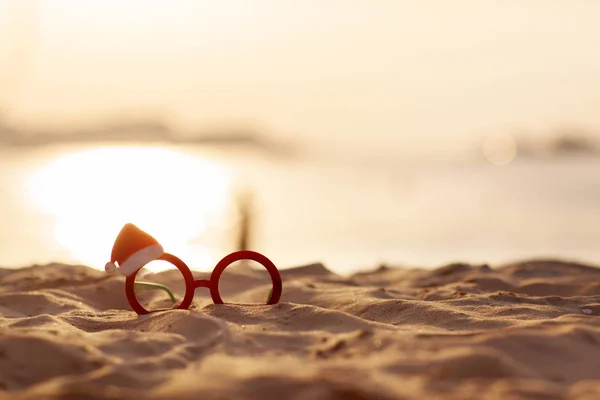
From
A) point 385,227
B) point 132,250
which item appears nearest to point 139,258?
point 132,250

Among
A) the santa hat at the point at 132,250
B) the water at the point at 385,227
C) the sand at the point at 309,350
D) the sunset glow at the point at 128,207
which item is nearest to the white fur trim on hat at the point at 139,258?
the santa hat at the point at 132,250

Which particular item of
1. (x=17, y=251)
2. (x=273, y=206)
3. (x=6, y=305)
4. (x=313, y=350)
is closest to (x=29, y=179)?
(x=273, y=206)

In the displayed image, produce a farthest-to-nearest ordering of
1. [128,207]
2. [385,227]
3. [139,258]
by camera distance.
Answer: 1. [128,207]
2. [385,227]
3. [139,258]

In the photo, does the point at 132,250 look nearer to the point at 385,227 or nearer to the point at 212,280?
the point at 212,280

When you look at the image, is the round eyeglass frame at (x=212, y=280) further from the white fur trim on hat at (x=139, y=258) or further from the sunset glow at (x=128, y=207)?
the sunset glow at (x=128, y=207)

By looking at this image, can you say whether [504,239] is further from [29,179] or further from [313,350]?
[29,179]

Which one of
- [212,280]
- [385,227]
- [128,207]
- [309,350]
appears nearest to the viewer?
[309,350]

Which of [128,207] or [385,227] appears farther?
[128,207]
